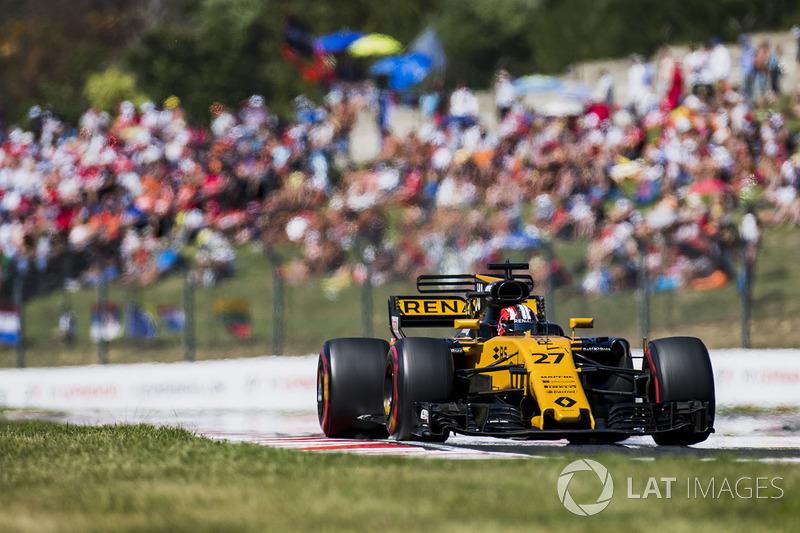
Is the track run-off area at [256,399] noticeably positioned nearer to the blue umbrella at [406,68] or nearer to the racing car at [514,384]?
the racing car at [514,384]

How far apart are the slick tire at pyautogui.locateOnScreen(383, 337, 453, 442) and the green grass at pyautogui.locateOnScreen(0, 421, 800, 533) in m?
1.37

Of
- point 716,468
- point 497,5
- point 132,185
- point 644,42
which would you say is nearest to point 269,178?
point 132,185

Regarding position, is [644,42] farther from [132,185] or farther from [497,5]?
[132,185]

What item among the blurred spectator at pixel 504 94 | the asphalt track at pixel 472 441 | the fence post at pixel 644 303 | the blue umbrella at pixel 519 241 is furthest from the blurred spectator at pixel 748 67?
the asphalt track at pixel 472 441

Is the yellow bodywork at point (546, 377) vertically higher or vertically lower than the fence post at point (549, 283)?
lower

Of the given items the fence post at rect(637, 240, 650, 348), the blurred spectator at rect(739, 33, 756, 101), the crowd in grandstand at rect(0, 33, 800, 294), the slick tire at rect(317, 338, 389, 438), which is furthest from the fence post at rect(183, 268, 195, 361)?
the blurred spectator at rect(739, 33, 756, 101)

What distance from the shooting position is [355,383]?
1119cm

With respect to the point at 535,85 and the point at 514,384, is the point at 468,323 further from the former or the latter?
the point at 535,85

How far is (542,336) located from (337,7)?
49.0m

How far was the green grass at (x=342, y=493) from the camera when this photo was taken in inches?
224

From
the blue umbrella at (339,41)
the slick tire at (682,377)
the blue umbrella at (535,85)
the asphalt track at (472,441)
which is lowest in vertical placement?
the asphalt track at (472,441)

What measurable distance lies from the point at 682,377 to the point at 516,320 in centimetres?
151

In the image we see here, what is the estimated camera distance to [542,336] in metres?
10.3

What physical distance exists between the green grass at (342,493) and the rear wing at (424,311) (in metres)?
3.22
